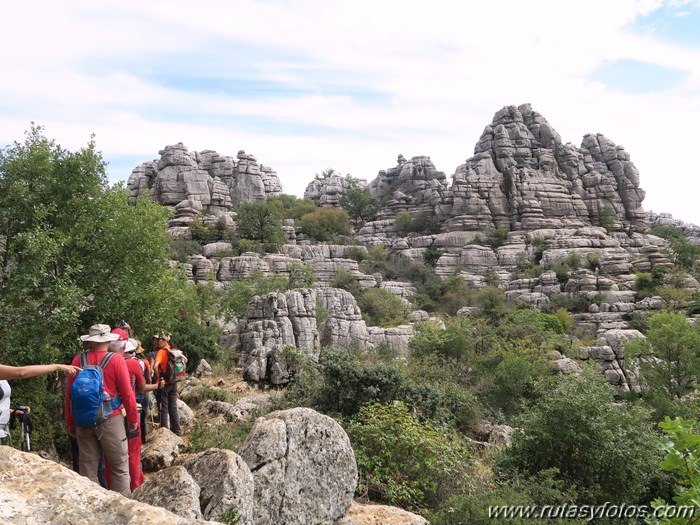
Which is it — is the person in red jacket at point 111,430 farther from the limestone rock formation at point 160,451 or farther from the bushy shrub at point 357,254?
the bushy shrub at point 357,254

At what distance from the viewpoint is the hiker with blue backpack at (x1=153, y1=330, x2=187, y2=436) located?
29.5 feet

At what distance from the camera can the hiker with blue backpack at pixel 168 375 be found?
8992 mm

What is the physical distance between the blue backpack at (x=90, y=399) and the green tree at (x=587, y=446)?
22.8 ft

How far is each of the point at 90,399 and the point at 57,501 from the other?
9.95 ft

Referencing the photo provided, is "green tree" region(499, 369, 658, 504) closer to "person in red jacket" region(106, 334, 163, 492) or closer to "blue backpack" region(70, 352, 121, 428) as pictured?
"person in red jacket" region(106, 334, 163, 492)

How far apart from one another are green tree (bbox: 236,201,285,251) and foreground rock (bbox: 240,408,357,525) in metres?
47.1

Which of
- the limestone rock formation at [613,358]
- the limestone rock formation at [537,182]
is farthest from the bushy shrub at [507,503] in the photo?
the limestone rock formation at [537,182]

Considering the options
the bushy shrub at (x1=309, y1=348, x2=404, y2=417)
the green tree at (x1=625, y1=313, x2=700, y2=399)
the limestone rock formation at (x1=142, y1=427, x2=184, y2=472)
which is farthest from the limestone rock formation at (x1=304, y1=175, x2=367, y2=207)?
the limestone rock formation at (x1=142, y1=427, x2=184, y2=472)

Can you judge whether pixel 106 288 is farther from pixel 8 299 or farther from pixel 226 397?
pixel 226 397

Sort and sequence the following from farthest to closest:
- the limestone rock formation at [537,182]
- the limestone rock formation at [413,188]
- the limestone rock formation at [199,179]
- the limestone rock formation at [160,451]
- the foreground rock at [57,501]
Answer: the limestone rock formation at [413,188], the limestone rock formation at [537,182], the limestone rock formation at [199,179], the limestone rock formation at [160,451], the foreground rock at [57,501]

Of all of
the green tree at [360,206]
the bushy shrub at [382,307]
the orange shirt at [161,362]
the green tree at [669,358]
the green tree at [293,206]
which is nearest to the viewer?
the orange shirt at [161,362]

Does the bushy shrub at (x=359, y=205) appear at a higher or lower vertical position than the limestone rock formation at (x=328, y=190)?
lower

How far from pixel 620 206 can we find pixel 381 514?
69.9 metres

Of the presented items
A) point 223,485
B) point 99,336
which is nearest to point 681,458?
point 223,485
